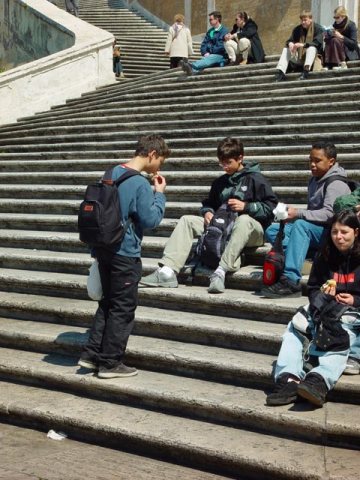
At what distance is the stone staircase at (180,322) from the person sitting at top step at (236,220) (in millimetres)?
116

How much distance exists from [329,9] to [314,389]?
672 inches

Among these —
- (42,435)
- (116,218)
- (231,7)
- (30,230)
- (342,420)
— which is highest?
(231,7)

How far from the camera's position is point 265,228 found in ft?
18.7

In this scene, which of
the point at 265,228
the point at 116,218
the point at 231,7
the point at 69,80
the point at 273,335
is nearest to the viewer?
the point at 116,218

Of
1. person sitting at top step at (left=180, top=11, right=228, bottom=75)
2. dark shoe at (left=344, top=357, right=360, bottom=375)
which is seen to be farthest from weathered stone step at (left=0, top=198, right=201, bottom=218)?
person sitting at top step at (left=180, top=11, right=228, bottom=75)

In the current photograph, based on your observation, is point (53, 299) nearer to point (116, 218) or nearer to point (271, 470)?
point (116, 218)

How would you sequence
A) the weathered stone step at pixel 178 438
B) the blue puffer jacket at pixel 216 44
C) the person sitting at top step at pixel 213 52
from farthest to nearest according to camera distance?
the blue puffer jacket at pixel 216 44 < the person sitting at top step at pixel 213 52 < the weathered stone step at pixel 178 438

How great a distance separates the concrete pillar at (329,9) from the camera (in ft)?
63.1

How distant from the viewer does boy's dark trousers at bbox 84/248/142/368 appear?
443cm

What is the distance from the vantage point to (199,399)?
4203 millimetres

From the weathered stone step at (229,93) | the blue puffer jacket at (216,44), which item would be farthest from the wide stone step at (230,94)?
the blue puffer jacket at (216,44)

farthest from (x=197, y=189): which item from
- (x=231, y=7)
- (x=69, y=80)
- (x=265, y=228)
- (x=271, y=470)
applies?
(x=231, y=7)

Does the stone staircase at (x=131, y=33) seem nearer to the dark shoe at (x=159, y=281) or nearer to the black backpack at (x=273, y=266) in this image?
the dark shoe at (x=159, y=281)

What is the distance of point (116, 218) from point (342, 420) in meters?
1.62
